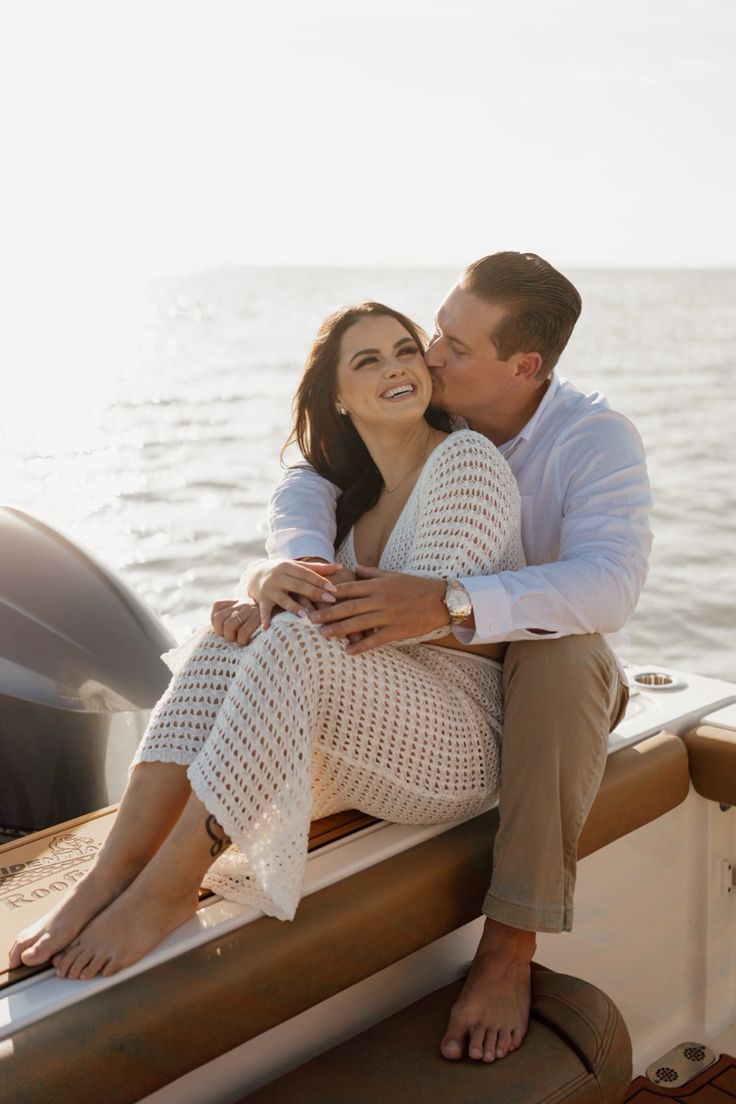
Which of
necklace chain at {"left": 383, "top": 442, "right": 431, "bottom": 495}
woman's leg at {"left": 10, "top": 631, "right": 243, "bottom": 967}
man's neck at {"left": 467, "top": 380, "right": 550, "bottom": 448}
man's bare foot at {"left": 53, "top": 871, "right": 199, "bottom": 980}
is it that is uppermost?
man's neck at {"left": 467, "top": 380, "right": 550, "bottom": 448}

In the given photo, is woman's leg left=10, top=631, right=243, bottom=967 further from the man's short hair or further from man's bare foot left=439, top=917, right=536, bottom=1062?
the man's short hair

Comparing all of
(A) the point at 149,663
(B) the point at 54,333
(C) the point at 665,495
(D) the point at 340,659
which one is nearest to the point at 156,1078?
(D) the point at 340,659

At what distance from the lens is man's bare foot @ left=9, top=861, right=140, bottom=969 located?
1337 millimetres

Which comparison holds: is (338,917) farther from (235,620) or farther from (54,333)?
(54,333)

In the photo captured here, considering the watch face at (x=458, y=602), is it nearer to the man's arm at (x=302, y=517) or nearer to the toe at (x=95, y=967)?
the man's arm at (x=302, y=517)

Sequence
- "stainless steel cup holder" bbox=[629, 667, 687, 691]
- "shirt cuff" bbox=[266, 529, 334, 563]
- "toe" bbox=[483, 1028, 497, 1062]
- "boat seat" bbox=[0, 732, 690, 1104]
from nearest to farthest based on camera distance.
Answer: "boat seat" bbox=[0, 732, 690, 1104], "toe" bbox=[483, 1028, 497, 1062], "shirt cuff" bbox=[266, 529, 334, 563], "stainless steel cup holder" bbox=[629, 667, 687, 691]

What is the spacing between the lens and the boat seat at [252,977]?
1197mm

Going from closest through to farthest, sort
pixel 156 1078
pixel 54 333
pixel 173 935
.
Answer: pixel 156 1078, pixel 173 935, pixel 54 333

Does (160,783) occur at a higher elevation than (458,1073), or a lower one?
higher

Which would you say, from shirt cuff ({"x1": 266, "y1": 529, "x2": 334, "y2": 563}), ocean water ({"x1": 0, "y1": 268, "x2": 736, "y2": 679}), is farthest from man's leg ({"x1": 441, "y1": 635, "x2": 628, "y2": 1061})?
ocean water ({"x1": 0, "y1": 268, "x2": 736, "y2": 679})

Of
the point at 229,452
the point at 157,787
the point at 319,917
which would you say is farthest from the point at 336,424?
the point at 229,452

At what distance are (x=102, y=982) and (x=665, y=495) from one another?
27.4 feet

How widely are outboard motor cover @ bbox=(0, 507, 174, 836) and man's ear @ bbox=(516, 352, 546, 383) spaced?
2.52 feet

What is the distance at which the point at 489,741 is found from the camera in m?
1.62
